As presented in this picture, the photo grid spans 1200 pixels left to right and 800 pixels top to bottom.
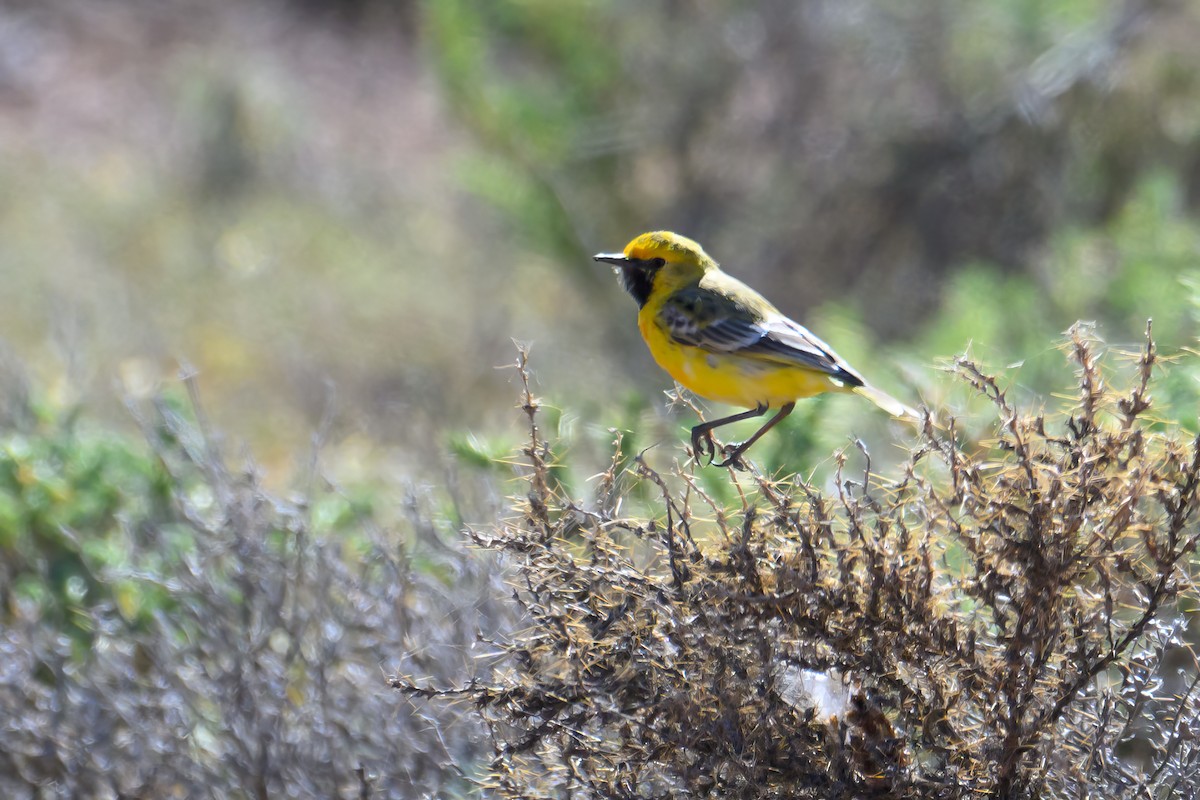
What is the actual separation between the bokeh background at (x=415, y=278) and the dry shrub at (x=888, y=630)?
22 cm

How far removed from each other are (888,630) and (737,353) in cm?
129

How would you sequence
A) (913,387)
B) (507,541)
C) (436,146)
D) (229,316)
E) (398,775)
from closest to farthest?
(507,541) < (398,775) < (913,387) < (229,316) < (436,146)

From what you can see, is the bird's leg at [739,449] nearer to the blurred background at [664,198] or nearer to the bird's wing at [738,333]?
the bird's wing at [738,333]

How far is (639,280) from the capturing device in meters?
3.88

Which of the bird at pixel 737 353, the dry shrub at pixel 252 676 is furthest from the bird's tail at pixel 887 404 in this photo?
the dry shrub at pixel 252 676

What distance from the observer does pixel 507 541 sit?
245 centimetres

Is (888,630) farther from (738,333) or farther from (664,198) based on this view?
(664,198)

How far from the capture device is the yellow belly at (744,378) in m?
3.45

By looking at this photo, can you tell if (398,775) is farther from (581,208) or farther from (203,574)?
(581,208)

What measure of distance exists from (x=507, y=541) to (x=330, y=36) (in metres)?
14.2

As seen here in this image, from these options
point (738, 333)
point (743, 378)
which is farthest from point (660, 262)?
point (743, 378)

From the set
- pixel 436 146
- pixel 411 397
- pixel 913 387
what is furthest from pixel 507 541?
pixel 436 146

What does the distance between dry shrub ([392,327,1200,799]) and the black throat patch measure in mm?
1455

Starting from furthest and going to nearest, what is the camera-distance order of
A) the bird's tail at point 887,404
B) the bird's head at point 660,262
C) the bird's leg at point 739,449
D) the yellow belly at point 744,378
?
1. the bird's head at point 660,262
2. the yellow belly at point 744,378
3. the bird's tail at point 887,404
4. the bird's leg at point 739,449
